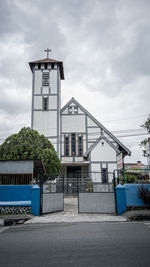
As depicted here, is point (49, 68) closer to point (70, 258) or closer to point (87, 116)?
point (87, 116)

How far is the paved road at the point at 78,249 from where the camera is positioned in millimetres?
3757

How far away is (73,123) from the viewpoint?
82.5 feet

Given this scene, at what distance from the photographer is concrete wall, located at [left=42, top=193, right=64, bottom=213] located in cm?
1066

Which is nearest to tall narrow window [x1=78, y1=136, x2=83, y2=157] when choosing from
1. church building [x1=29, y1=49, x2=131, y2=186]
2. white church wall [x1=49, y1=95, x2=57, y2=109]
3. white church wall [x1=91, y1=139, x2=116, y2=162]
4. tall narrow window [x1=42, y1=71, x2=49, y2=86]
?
church building [x1=29, y1=49, x2=131, y2=186]

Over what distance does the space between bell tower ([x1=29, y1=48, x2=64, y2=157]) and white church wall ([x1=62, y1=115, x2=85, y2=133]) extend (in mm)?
1035

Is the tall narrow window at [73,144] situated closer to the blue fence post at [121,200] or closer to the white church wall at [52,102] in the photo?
the white church wall at [52,102]

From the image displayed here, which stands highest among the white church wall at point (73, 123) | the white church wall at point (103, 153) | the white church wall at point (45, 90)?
the white church wall at point (45, 90)

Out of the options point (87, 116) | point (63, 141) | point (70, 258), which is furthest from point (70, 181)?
point (70, 258)

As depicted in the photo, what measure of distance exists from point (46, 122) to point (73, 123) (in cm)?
307

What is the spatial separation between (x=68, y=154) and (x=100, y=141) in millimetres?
3881

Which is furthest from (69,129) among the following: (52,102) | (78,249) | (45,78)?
(78,249)

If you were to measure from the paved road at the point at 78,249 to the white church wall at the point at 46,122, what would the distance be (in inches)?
731

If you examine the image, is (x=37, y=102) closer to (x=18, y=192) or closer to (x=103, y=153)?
(x=103, y=153)

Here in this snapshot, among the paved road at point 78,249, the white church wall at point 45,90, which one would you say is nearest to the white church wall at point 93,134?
the white church wall at point 45,90
